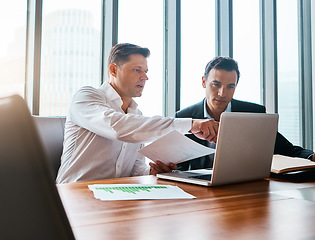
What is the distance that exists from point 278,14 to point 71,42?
2.57m

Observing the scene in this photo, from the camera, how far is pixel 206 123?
1.28m

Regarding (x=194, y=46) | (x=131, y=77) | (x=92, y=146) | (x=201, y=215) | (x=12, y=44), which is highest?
(x=194, y=46)

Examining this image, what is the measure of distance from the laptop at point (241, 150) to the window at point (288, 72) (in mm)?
2894

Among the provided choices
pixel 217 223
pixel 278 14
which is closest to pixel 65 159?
pixel 217 223

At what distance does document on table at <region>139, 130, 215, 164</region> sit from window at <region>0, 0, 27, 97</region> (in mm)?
1541

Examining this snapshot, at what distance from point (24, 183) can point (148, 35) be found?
10.1 feet

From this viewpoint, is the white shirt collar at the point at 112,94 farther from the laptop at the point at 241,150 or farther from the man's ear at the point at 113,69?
the laptop at the point at 241,150

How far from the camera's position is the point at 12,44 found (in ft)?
8.13

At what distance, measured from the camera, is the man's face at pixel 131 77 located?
6.21 ft

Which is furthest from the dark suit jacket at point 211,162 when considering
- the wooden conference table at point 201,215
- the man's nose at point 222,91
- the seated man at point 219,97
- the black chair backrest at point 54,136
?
the wooden conference table at point 201,215

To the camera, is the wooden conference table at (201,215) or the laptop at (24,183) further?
the wooden conference table at (201,215)

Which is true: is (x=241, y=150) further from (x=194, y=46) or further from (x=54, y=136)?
(x=194, y=46)

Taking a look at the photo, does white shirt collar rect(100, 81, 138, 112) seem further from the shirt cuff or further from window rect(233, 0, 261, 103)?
window rect(233, 0, 261, 103)

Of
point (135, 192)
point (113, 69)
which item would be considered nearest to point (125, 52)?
point (113, 69)
